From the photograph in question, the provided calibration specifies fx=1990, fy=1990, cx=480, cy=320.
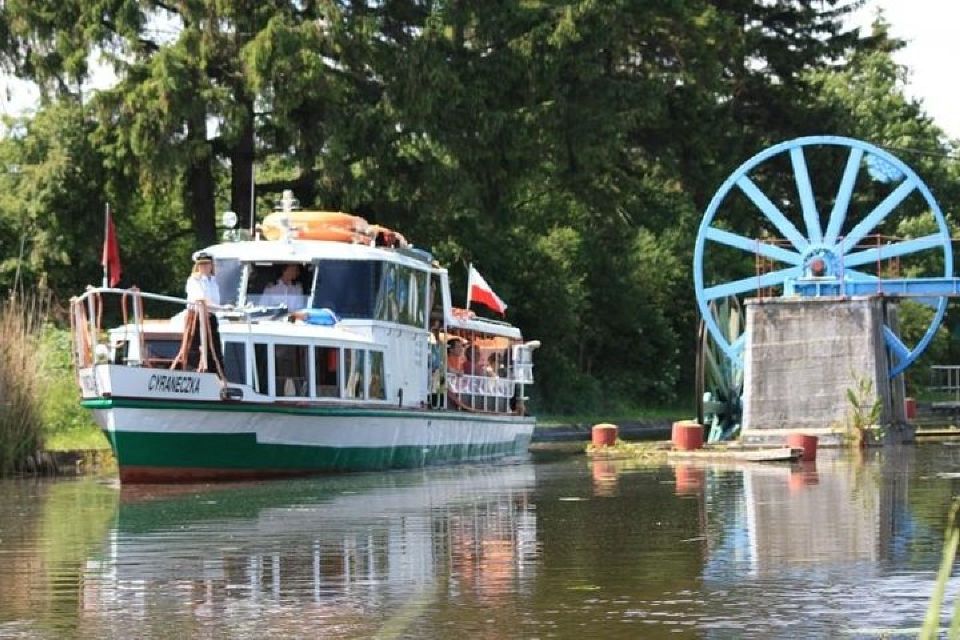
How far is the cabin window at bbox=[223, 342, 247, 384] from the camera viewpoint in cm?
2597

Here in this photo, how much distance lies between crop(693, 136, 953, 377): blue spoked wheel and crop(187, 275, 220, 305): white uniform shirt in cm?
1586

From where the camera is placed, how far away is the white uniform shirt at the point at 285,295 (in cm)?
2838

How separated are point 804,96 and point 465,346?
31.7 meters

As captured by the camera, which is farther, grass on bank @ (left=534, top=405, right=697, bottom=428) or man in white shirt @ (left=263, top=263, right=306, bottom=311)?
grass on bank @ (left=534, top=405, right=697, bottom=428)

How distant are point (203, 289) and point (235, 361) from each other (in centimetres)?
A: 107

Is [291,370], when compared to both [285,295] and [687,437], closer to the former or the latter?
Answer: [285,295]

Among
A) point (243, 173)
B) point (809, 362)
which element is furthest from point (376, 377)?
point (243, 173)

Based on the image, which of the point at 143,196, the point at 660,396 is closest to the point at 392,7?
the point at 143,196

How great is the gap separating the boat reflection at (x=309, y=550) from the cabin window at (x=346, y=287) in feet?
13.4

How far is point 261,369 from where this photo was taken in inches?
1037

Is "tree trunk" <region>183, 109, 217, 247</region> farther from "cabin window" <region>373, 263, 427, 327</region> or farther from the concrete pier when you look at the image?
"cabin window" <region>373, 263, 427, 327</region>

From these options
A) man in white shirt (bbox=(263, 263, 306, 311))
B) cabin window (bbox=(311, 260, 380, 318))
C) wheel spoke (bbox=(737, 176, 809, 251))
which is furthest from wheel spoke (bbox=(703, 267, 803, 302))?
man in white shirt (bbox=(263, 263, 306, 311))

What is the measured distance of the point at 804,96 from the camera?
63.1m

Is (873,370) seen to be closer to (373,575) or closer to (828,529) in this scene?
(828,529)
